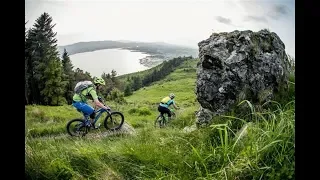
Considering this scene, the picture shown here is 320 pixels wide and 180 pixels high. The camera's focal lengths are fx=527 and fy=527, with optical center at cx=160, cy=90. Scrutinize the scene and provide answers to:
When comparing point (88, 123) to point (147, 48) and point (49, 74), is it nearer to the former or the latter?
point (49, 74)

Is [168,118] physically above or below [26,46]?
below

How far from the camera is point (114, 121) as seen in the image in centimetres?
281

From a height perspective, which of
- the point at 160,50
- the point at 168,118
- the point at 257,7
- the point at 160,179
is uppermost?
the point at 257,7

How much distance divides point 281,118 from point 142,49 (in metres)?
0.83

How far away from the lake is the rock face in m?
0.36

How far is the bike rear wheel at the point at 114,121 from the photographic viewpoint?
9.20 feet

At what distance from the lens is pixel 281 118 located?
8.93 ft

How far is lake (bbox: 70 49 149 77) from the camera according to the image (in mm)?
2842

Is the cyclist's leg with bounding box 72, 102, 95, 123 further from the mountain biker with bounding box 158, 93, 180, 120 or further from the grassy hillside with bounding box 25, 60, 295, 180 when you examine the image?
the mountain biker with bounding box 158, 93, 180, 120

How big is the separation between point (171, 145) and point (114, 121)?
333mm

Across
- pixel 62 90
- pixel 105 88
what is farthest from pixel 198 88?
pixel 62 90

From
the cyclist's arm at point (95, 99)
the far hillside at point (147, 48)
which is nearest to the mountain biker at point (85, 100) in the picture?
the cyclist's arm at point (95, 99)

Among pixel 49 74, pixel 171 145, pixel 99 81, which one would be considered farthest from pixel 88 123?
pixel 171 145

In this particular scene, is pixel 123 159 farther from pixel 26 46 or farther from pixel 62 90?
pixel 26 46
